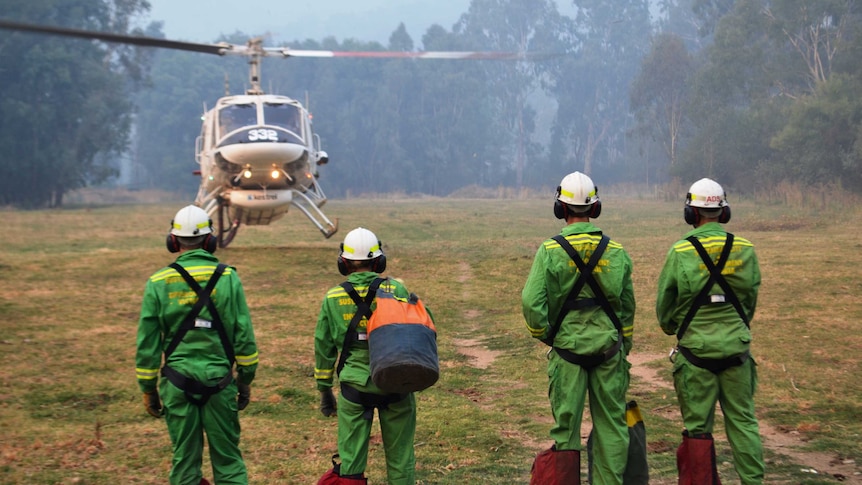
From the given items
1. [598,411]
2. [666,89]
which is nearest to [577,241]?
[598,411]

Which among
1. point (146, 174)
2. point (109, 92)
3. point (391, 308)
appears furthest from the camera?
point (146, 174)

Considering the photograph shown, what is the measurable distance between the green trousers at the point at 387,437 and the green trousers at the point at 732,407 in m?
1.74

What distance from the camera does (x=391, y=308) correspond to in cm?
557

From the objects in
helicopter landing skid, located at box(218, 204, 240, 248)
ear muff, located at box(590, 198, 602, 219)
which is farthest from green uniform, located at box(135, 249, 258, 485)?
helicopter landing skid, located at box(218, 204, 240, 248)

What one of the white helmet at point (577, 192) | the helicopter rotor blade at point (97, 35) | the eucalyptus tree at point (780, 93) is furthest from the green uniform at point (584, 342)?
the eucalyptus tree at point (780, 93)

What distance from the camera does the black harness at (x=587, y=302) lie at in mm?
5984

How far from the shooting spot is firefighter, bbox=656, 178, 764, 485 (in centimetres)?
607

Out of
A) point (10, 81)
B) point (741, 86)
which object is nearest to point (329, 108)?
point (10, 81)

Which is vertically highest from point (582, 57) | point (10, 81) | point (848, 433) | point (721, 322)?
point (582, 57)

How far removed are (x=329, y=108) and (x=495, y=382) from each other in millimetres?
81558

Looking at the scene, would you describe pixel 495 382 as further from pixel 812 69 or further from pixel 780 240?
pixel 812 69

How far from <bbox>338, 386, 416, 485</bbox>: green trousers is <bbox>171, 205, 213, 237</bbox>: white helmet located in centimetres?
132

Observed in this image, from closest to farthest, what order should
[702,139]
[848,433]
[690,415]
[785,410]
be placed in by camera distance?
[690,415] → [848,433] → [785,410] → [702,139]

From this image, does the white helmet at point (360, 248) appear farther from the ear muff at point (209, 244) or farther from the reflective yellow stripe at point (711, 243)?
the reflective yellow stripe at point (711, 243)
